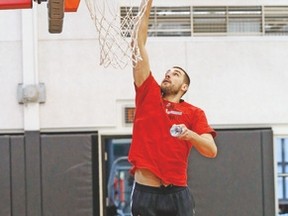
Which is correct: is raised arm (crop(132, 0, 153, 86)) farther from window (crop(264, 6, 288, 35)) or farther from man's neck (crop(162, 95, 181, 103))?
window (crop(264, 6, 288, 35))

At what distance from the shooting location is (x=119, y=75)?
21.6 feet

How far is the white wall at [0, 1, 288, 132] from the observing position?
257 inches

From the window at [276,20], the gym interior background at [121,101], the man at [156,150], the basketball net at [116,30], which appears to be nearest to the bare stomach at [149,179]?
the man at [156,150]

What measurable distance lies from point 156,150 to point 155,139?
0.22 feet

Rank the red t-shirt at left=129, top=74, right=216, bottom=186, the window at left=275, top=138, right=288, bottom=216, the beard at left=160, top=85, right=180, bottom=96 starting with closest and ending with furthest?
the red t-shirt at left=129, top=74, right=216, bottom=186 < the beard at left=160, top=85, right=180, bottom=96 < the window at left=275, top=138, right=288, bottom=216

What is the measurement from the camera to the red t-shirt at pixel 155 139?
11.7 ft

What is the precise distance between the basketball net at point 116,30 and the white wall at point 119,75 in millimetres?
538

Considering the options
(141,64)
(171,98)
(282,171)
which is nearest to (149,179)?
(171,98)

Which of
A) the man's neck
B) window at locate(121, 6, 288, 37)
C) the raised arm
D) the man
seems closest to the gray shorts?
the man

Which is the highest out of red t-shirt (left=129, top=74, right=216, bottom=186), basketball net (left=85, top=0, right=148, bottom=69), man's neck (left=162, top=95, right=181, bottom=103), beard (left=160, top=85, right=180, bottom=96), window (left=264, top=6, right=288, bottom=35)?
window (left=264, top=6, right=288, bottom=35)

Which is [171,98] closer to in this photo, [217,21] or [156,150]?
[156,150]

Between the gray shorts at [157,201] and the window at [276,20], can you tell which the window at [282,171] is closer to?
the window at [276,20]

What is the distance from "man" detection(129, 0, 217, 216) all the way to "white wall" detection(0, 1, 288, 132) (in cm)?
291

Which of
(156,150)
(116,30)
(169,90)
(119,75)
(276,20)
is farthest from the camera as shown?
(276,20)
